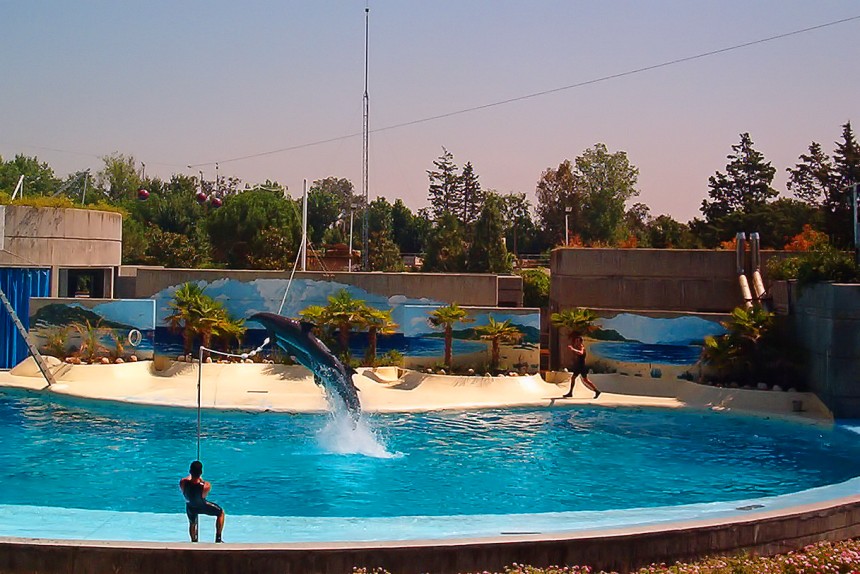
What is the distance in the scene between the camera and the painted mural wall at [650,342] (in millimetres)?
23156

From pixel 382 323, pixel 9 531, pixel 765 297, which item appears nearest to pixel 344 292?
pixel 382 323

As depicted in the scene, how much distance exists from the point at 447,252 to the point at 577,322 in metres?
31.2

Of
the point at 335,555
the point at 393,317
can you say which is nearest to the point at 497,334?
the point at 393,317

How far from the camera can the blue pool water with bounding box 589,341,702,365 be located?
23.2 m

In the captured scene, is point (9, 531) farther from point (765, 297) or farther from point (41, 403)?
point (765, 297)

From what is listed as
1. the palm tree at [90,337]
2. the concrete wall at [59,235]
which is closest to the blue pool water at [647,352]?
the palm tree at [90,337]

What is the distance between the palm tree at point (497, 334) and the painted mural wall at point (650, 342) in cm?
196

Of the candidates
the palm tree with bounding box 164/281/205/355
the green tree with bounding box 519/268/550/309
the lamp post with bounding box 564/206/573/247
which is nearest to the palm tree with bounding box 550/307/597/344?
the lamp post with bounding box 564/206/573/247

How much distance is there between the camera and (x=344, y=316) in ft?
80.2

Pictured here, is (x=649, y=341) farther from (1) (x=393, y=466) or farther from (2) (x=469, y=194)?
(2) (x=469, y=194)

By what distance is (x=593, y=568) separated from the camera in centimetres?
900

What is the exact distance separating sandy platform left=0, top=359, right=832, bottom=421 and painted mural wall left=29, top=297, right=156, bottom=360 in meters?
0.76

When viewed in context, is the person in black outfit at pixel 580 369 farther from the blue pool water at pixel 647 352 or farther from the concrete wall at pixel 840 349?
the concrete wall at pixel 840 349

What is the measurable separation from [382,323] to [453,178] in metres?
50.8
